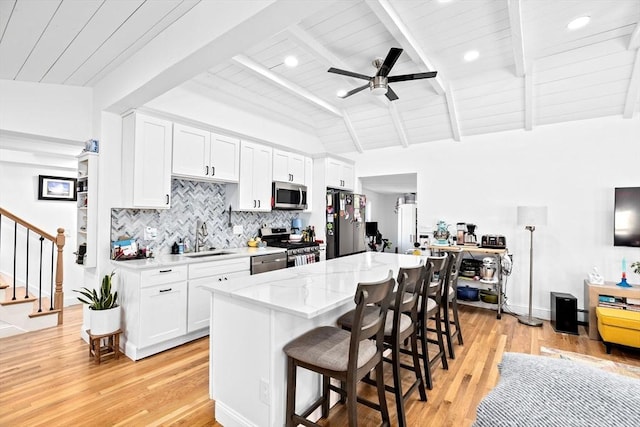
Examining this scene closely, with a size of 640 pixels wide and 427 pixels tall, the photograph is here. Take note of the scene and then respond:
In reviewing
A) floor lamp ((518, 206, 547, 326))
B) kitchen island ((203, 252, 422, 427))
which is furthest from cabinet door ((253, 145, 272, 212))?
floor lamp ((518, 206, 547, 326))

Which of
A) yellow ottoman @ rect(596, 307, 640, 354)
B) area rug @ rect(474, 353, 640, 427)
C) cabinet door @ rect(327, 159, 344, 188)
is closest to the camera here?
area rug @ rect(474, 353, 640, 427)

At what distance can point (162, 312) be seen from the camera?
296 centimetres

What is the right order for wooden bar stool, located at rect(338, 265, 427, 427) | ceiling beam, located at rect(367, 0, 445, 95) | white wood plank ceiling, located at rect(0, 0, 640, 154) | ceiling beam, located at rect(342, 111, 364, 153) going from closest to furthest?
1. wooden bar stool, located at rect(338, 265, 427, 427)
2. white wood plank ceiling, located at rect(0, 0, 640, 154)
3. ceiling beam, located at rect(367, 0, 445, 95)
4. ceiling beam, located at rect(342, 111, 364, 153)

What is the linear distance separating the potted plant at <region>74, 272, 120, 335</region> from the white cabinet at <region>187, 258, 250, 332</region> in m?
0.65

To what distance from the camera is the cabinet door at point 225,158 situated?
12.5ft

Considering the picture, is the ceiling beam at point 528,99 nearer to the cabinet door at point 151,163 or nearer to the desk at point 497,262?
the desk at point 497,262

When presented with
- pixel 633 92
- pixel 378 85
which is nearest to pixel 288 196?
pixel 378 85

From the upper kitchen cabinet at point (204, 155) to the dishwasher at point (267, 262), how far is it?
1123mm

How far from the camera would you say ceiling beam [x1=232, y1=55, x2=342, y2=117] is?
132 inches

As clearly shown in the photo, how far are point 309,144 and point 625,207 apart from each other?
4.64 metres

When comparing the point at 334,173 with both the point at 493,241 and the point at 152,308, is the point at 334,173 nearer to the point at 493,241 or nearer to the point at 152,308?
the point at 493,241

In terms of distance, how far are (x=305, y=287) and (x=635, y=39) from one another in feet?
13.4

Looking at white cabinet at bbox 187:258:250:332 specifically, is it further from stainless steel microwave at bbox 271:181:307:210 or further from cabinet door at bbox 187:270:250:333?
stainless steel microwave at bbox 271:181:307:210

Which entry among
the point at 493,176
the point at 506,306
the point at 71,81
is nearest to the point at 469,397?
the point at 506,306
